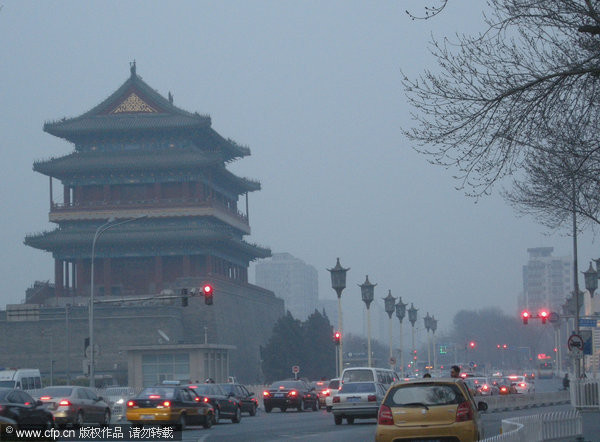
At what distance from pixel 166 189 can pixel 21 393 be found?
234ft

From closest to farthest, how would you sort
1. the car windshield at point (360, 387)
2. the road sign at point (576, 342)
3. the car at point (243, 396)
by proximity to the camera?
the car windshield at point (360, 387)
the road sign at point (576, 342)
the car at point (243, 396)

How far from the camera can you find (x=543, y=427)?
24.7 meters

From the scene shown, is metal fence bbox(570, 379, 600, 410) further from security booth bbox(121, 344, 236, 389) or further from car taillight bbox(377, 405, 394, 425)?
security booth bbox(121, 344, 236, 389)

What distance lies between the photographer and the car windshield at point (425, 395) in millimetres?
18359

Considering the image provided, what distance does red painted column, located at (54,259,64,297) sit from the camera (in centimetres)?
9675

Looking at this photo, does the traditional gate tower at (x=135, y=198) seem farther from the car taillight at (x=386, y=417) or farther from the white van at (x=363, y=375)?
the car taillight at (x=386, y=417)

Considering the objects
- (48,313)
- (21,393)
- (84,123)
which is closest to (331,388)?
(21,393)

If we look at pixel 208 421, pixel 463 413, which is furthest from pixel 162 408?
pixel 463 413

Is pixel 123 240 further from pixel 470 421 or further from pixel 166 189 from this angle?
pixel 470 421

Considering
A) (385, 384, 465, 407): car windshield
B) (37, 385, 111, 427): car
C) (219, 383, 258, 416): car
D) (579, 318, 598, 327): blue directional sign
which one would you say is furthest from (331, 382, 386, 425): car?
(579, 318, 598, 327): blue directional sign

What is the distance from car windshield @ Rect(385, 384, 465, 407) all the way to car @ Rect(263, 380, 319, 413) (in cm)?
3013

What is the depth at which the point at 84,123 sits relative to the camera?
9688cm

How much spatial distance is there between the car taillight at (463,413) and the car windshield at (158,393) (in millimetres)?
15187

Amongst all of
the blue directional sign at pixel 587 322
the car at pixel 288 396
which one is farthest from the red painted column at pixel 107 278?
the blue directional sign at pixel 587 322
